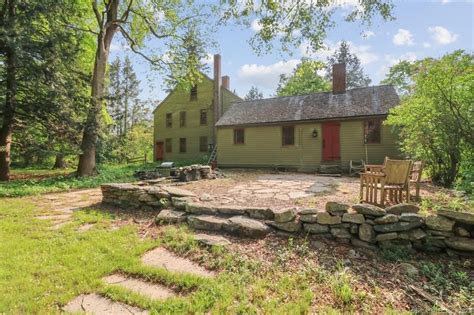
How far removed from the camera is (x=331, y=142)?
13.6 metres

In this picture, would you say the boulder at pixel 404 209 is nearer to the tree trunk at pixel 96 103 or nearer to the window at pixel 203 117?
the tree trunk at pixel 96 103

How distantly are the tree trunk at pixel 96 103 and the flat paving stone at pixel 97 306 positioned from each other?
30.8 feet

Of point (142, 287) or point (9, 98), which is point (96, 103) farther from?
point (142, 287)

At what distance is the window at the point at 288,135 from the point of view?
14.6 meters

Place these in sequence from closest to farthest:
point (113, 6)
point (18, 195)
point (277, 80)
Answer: point (18, 195) → point (113, 6) → point (277, 80)

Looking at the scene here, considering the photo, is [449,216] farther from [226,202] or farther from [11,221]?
[11,221]

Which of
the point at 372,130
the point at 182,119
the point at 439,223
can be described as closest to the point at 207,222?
the point at 439,223

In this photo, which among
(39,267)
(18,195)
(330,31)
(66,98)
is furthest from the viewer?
(66,98)

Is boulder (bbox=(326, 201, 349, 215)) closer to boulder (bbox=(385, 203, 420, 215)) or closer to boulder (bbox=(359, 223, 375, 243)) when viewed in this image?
boulder (bbox=(359, 223, 375, 243))

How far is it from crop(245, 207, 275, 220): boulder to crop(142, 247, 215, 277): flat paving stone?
4.20ft

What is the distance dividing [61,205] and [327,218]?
5597 mm

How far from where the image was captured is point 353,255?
3238 mm

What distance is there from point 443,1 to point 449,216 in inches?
195

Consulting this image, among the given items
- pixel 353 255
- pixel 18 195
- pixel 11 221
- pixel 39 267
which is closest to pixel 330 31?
pixel 353 255
